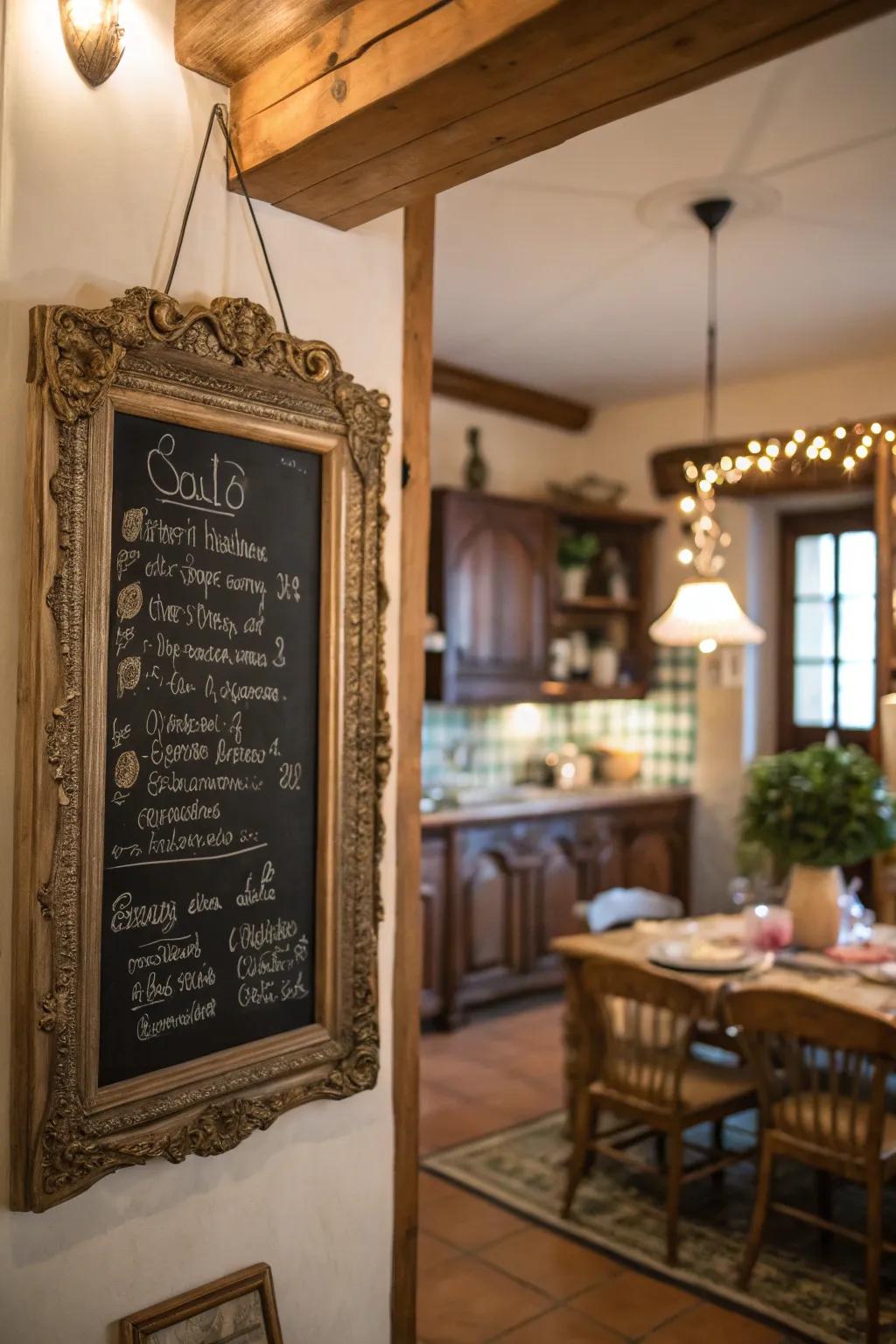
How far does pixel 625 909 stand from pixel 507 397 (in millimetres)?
3252

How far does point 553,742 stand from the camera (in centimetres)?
693

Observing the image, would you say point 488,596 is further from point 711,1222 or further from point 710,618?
point 711,1222

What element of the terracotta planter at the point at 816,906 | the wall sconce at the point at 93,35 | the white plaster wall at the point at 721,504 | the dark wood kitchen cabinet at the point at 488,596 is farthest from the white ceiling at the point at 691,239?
the terracotta planter at the point at 816,906

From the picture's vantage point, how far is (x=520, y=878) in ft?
19.2

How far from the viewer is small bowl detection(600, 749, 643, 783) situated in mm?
6859

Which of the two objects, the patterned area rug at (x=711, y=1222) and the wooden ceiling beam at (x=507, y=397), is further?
the wooden ceiling beam at (x=507, y=397)

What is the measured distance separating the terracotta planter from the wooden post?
1.85 m

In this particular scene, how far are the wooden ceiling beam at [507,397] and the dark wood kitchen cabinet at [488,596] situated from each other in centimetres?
69

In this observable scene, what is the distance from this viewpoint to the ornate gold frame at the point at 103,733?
6.04ft

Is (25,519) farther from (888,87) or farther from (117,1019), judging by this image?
(888,87)

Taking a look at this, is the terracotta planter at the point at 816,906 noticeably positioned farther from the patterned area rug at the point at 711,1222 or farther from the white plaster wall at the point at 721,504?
the white plaster wall at the point at 721,504

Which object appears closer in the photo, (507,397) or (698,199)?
(698,199)

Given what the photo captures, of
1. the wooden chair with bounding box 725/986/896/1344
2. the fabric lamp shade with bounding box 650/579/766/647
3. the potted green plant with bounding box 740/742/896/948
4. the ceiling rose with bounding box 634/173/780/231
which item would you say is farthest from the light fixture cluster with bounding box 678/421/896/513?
the wooden chair with bounding box 725/986/896/1344

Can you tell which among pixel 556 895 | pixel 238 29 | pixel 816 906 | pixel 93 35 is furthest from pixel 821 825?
pixel 93 35
